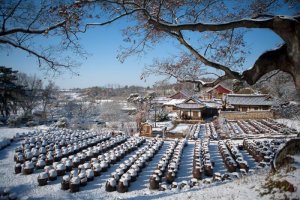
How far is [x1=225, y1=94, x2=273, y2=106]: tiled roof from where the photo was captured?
32750 mm

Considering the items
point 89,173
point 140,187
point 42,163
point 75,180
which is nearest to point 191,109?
point 42,163

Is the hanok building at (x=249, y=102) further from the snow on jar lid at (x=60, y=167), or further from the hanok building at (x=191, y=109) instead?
the snow on jar lid at (x=60, y=167)

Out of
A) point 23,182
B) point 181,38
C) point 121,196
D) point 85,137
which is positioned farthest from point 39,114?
point 181,38

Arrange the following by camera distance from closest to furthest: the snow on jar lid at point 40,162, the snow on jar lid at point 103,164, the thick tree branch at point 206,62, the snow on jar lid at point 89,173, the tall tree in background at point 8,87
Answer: the thick tree branch at point 206,62, the snow on jar lid at point 89,173, the snow on jar lid at point 103,164, the snow on jar lid at point 40,162, the tall tree in background at point 8,87

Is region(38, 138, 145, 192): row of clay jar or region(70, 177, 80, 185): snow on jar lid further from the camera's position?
region(38, 138, 145, 192): row of clay jar

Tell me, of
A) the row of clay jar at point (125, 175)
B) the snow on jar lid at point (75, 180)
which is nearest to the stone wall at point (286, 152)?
the row of clay jar at point (125, 175)

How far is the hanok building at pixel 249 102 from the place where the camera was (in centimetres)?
3278

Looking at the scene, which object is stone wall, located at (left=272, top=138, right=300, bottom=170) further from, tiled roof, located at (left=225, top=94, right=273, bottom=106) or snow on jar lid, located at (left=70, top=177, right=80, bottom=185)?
tiled roof, located at (left=225, top=94, right=273, bottom=106)

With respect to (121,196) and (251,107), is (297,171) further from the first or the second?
(251,107)

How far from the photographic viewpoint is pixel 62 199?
8.45 metres

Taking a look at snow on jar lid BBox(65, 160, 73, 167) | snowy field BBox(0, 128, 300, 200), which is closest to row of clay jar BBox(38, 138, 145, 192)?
snowy field BBox(0, 128, 300, 200)

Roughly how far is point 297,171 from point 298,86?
167 cm

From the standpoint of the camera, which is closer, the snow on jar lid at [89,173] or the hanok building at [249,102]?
the snow on jar lid at [89,173]

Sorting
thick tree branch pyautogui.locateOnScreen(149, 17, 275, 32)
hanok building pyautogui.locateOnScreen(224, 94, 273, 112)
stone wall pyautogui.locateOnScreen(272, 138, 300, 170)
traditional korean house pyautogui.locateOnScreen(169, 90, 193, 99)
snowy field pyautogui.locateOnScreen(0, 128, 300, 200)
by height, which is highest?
thick tree branch pyautogui.locateOnScreen(149, 17, 275, 32)
